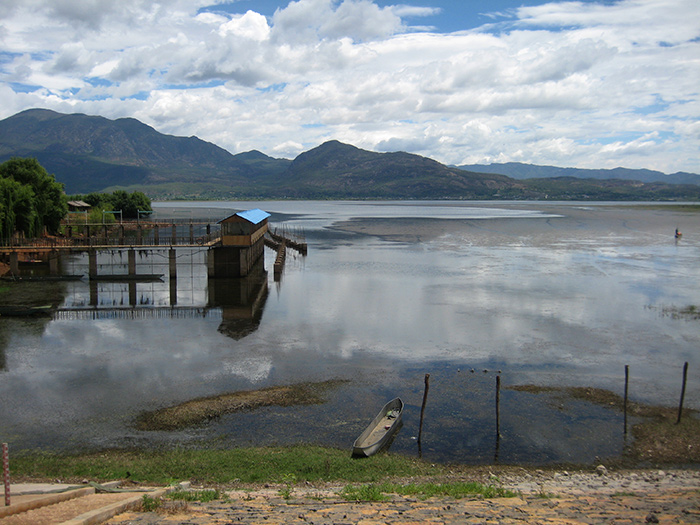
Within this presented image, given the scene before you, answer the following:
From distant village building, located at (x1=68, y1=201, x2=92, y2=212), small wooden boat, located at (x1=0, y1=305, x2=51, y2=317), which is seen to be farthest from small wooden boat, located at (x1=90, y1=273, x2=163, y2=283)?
distant village building, located at (x1=68, y1=201, x2=92, y2=212)

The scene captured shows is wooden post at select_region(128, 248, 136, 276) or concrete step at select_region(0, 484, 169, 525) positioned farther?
wooden post at select_region(128, 248, 136, 276)

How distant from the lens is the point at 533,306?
141 feet

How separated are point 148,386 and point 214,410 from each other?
16.1ft

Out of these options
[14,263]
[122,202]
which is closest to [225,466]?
[14,263]

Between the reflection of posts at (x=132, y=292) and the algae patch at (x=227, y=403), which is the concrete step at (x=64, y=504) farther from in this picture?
the reflection of posts at (x=132, y=292)

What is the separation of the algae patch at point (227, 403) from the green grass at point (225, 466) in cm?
257

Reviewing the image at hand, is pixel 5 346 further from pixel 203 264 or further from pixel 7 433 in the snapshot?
pixel 203 264

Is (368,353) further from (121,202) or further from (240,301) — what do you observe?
(121,202)

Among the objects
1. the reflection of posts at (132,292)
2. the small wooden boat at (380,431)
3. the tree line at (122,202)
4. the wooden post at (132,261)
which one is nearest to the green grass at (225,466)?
the small wooden boat at (380,431)

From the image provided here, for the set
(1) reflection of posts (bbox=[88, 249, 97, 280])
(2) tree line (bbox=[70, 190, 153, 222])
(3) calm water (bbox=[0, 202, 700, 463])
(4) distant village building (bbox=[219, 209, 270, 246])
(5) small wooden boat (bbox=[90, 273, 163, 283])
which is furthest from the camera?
(2) tree line (bbox=[70, 190, 153, 222])

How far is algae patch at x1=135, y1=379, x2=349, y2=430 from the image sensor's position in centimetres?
2230

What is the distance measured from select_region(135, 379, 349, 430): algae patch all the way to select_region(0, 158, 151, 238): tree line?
53161mm

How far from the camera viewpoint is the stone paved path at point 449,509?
13.2 metres

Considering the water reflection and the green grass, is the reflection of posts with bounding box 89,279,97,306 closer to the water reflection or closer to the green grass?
the water reflection
